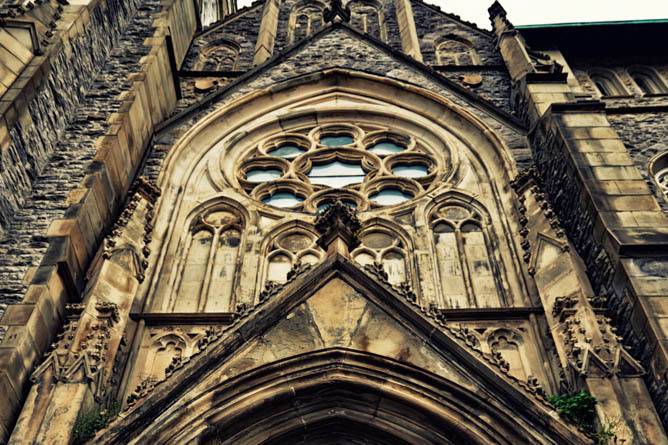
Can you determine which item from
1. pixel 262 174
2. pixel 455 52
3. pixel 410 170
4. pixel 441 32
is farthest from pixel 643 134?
pixel 441 32

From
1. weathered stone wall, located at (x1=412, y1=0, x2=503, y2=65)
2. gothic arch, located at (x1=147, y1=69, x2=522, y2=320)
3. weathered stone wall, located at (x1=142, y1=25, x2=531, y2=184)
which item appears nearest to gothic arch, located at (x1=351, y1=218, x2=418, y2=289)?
gothic arch, located at (x1=147, y1=69, x2=522, y2=320)

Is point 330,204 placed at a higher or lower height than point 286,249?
higher

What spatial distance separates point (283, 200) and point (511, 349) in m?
4.52

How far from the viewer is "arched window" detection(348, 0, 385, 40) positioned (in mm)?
17531

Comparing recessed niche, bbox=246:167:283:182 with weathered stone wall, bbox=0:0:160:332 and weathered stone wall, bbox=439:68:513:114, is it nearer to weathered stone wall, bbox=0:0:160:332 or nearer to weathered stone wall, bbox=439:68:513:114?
weathered stone wall, bbox=0:0:160:332

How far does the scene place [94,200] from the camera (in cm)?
962

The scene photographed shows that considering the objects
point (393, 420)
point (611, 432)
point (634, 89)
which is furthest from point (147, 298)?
point (634, 89)

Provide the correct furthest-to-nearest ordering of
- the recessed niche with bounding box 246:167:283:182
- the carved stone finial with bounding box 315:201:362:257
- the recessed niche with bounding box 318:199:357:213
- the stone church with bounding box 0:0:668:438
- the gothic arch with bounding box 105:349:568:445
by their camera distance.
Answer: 1. the recessed niche with bounding box 246:167:283:182
2. the recessed niche with bounding box 318:199:357:213
3. the carved stone finial with bounding box 315:201:362:257
4. the stone church with bounding box 0:0:668:438
5. the gothic arch with bounding box 105:349:568:445

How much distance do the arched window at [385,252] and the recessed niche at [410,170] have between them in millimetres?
1721

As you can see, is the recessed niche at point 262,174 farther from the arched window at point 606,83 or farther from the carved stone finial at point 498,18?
the arched window at point 606,83

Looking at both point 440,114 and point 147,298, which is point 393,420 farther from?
point 440,114

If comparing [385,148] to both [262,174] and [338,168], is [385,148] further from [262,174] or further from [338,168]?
[262,174]

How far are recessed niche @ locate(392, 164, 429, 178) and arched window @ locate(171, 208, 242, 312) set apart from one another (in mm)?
2728

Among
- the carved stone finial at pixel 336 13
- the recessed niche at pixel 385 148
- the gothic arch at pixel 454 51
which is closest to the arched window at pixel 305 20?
the carved stone finial at pixel 336 13
